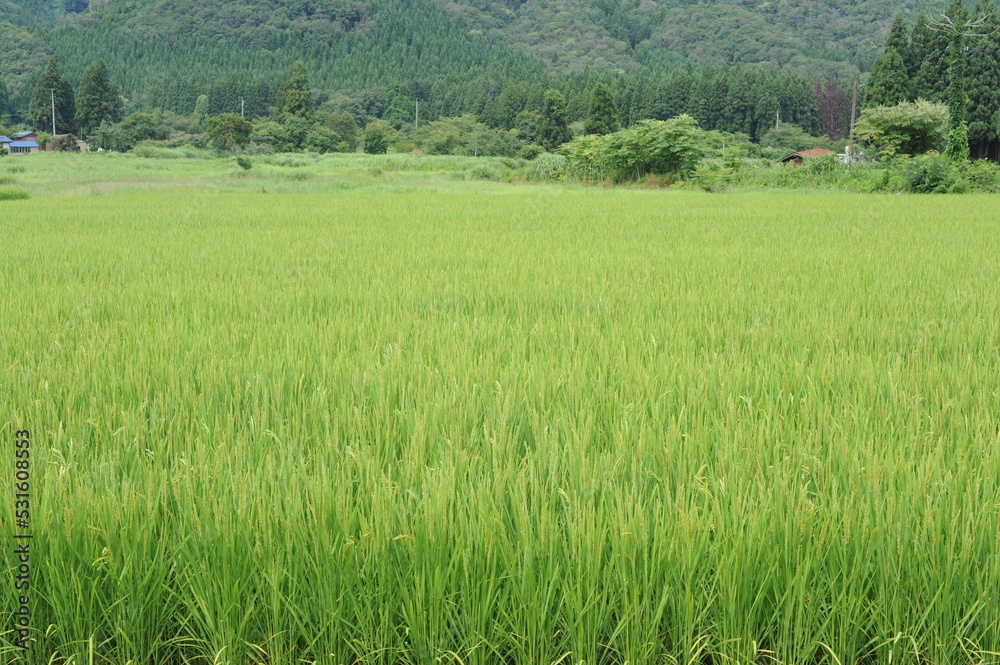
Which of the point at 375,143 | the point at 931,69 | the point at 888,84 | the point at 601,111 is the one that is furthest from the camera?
the point at 375,143

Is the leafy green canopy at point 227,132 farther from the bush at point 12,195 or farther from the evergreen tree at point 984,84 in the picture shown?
the evergreen tree at point 984,84

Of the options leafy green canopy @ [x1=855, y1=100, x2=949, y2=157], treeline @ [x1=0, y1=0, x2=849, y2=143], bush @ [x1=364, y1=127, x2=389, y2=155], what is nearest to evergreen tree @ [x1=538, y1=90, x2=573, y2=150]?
treeline @ [x1=0, y1=0, x2=849, y2=143]

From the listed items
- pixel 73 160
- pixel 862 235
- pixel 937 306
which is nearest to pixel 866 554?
pixel 937 306

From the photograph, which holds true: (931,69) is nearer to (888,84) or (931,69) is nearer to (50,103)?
(888,84)

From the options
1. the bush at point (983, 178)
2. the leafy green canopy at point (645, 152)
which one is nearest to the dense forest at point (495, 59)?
the leafy green canopy at point (645, 152)

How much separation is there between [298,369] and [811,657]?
1.80 metres

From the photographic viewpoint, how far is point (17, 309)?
358 centimetres

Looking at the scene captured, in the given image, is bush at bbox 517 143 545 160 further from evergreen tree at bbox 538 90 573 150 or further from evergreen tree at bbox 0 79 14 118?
evergreen tree at bbox 0 79 14 118

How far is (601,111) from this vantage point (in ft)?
159

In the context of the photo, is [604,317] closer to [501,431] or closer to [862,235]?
[501,431]

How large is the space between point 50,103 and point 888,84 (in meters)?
61.3

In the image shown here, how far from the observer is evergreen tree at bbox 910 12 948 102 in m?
40.1

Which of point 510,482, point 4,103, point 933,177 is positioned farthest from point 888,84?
point 4,103

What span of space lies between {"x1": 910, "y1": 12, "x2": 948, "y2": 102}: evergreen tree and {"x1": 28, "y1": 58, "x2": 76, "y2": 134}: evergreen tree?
62.2 m
